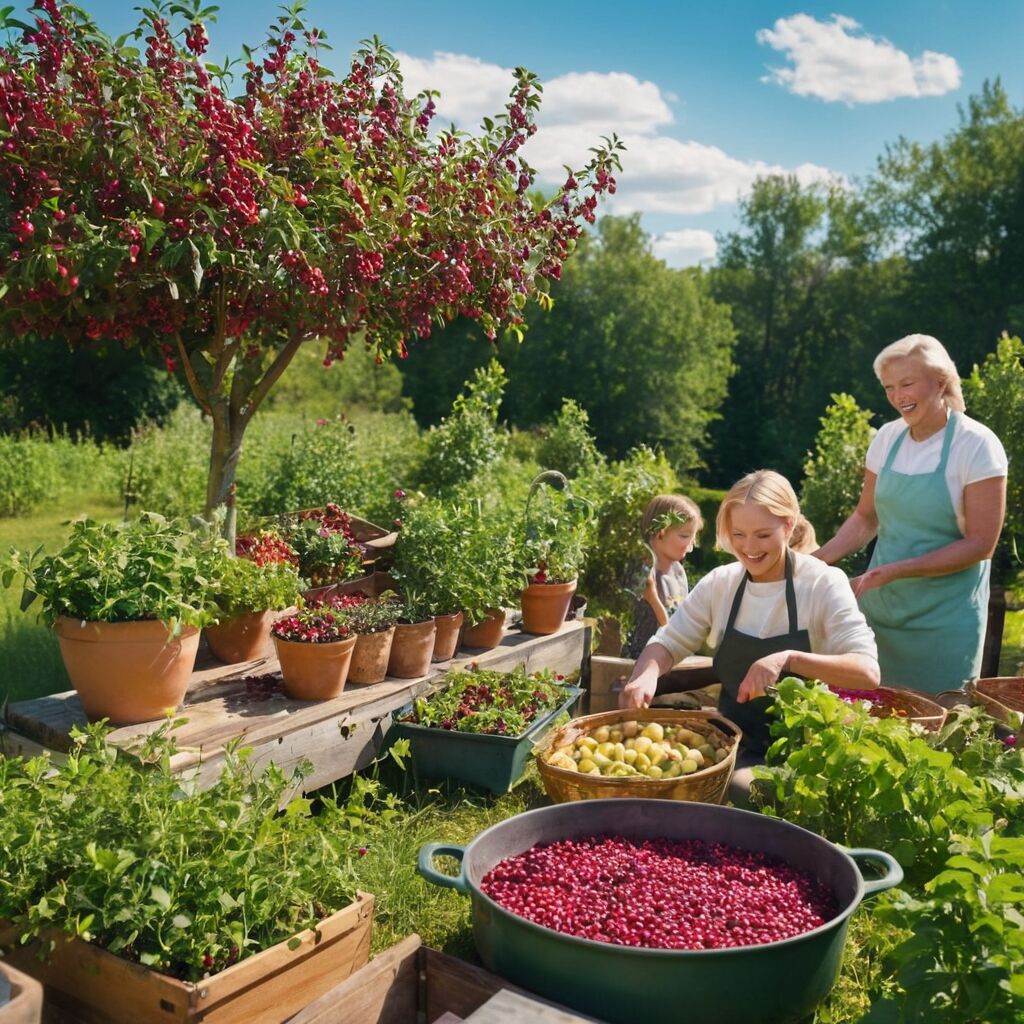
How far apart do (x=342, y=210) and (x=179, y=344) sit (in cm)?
95

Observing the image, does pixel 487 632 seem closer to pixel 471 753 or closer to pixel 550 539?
pixel 550 539

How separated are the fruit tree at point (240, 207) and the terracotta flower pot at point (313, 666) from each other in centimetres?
88

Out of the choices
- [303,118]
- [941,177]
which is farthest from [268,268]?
[941,177]

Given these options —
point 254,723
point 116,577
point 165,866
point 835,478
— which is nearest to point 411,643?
point 254,723

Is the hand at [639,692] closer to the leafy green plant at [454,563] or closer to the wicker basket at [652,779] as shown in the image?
the wicker basket at [652,779]

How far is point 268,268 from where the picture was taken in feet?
11.9

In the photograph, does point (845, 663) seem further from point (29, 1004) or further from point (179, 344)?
point (179, 344)

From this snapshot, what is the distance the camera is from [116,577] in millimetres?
3090

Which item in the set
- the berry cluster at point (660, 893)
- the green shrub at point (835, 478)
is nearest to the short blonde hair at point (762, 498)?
the berry cluster at point (660, 893)

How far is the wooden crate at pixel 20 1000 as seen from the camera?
5.45 ft

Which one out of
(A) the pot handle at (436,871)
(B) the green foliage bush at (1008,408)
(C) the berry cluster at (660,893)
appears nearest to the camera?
(C) the berry cluster at (660,893)

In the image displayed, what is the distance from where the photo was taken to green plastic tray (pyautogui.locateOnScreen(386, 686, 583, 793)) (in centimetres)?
370

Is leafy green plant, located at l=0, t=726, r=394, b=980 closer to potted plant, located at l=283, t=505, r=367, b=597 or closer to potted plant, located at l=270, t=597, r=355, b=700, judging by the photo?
potted plant, located at l=270, t=597, r=355, b=700

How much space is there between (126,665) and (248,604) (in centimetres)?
70
